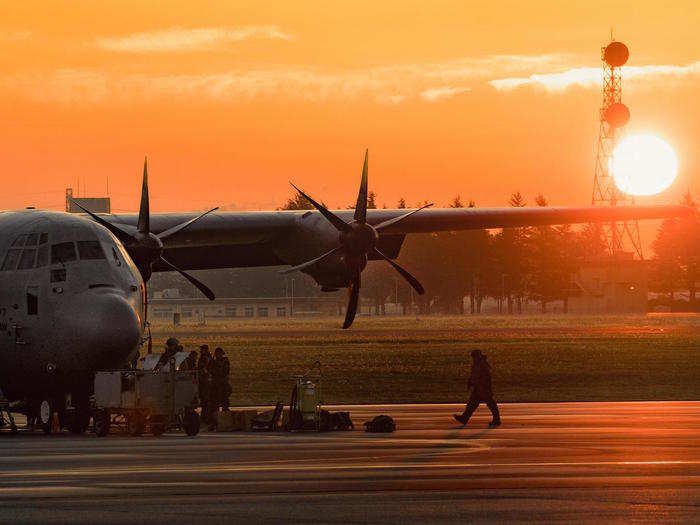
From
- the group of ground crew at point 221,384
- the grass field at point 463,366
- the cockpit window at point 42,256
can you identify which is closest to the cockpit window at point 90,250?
the cockpit window at point 42,256

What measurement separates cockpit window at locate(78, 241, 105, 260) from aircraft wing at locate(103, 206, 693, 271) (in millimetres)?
6381

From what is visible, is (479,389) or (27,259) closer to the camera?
(27,259)

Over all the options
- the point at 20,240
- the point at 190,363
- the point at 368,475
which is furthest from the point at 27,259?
the point at 368,475

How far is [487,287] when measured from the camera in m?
156

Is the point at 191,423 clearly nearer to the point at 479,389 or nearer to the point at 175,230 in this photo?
the point at 479,389

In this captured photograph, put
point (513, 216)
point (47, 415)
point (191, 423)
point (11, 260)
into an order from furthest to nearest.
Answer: point (513, 216), point (47, 415), point (11, 260), point (191, 423)

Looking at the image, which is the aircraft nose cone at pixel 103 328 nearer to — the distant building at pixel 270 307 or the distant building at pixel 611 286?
the distant building at pixel 611 286

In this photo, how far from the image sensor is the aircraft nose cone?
23.0 meters

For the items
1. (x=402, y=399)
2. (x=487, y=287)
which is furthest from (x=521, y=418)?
(x=487, y=287)

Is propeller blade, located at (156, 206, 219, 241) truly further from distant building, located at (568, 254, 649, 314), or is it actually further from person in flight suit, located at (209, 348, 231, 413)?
distant building, located at (568, 254, 649, 314)

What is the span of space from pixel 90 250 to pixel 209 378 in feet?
13.6

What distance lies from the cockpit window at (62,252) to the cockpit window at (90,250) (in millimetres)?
140

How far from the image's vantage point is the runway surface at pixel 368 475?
13.8 metres

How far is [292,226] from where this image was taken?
33.7 metres
